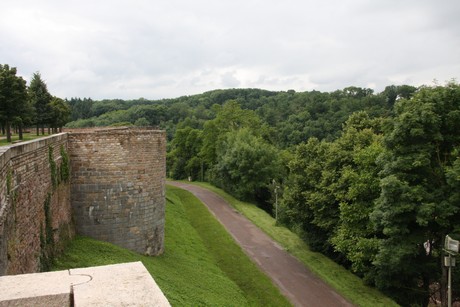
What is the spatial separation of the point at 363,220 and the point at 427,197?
443cm

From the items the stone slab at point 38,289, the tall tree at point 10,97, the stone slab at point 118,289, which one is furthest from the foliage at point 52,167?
the tall tree at point 10,97

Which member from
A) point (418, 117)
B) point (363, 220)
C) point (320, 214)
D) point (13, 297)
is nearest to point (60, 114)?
point (320, 214)

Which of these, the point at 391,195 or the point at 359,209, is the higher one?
the point at 391,195

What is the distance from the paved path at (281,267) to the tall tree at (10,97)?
16826 mm

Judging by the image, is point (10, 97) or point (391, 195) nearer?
point (391, 195)

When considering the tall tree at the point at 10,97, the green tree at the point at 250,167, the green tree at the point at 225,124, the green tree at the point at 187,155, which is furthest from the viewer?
the green tree at the point at 187,155

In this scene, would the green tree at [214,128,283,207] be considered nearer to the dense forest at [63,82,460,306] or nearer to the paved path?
the paved path

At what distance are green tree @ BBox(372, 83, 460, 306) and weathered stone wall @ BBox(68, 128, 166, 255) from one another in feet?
30.2

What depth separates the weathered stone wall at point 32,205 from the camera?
23.3 ft

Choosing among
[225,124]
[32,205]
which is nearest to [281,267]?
[32,205]

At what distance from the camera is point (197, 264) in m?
18.5

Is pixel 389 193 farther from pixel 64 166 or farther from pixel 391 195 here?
pixel 64 166

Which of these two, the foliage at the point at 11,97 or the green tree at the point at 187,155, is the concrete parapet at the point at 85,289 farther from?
the green tree at the point at 187,155

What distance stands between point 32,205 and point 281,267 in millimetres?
15247
